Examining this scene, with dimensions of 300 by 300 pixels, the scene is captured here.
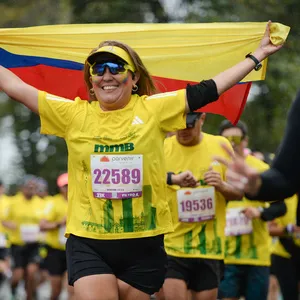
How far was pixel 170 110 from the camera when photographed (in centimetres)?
649

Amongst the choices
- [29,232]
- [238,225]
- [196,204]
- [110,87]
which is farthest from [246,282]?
[29,232]

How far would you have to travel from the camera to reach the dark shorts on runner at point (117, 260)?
6.38m

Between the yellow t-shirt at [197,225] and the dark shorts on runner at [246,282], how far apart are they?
4.72ft

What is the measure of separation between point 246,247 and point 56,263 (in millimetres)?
5610

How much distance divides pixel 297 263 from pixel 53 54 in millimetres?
4808

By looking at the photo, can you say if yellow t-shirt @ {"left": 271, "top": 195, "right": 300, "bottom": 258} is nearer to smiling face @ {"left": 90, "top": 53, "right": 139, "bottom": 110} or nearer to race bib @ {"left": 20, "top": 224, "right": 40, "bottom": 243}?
smiling face @ {"left": 90, "top": 53, "right": 139, "bottom": 110}

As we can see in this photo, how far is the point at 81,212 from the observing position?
648 centimetres

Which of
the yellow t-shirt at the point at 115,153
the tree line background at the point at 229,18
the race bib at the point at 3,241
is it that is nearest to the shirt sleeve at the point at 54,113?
the yellow t-shirt at the point at 115,153

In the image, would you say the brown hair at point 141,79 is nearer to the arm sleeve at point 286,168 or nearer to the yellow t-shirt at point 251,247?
the arm sleeve at point 286,168

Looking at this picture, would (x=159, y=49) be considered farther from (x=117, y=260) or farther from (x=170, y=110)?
(x=117, y=260)

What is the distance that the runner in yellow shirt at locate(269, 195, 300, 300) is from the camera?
36.3 feet

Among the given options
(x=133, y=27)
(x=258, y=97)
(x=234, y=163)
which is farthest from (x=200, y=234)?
(x=258, y=97)

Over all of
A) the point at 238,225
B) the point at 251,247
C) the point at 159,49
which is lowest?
the point at 251,247

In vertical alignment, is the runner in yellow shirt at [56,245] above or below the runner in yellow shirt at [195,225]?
above
